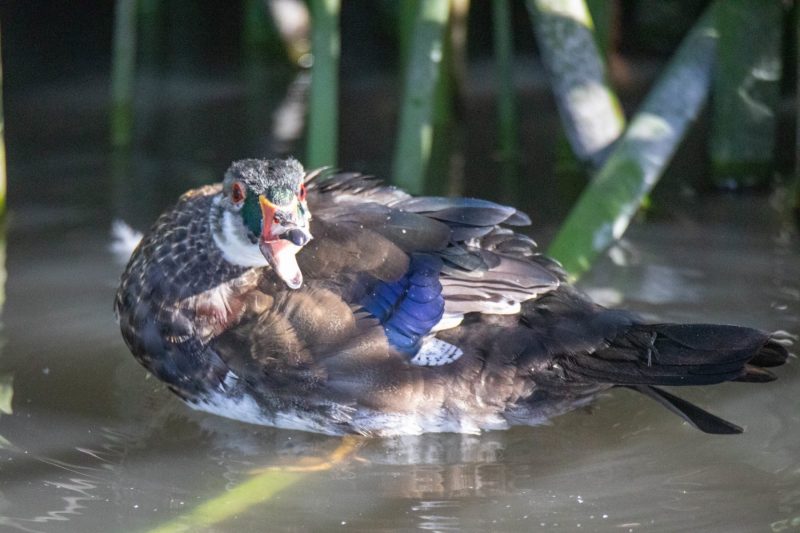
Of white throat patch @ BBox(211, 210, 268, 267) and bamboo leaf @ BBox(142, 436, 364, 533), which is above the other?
white throat patch @ BBox(211, 210, 268, 267)

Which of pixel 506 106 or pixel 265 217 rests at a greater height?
pixel 265 217

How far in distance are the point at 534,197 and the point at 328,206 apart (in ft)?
7.76

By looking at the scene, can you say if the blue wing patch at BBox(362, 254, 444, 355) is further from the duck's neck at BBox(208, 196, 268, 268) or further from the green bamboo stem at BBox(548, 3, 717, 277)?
the green bamboo stem at BBox(548, 3, 717, 277)

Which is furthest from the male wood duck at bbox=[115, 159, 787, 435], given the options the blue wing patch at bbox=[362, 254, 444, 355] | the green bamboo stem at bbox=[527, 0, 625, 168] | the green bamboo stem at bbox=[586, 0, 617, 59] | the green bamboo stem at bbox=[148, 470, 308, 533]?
the green bamboo stem at bbox=[586, 0, 617, 59]

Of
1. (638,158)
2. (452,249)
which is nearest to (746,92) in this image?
(638,158)

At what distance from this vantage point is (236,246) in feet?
13.1

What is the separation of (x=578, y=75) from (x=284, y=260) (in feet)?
6.76

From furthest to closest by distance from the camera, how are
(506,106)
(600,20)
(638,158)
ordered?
(506,106), (600,20), (638,158)

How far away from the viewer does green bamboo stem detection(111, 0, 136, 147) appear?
6.88 metres

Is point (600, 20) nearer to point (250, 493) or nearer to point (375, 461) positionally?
point (375, 461)

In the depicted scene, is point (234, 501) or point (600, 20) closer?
point (234, 501)

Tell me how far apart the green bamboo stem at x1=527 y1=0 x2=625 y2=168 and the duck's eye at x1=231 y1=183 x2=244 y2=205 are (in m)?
1.72

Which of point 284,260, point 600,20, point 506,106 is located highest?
point 600,20

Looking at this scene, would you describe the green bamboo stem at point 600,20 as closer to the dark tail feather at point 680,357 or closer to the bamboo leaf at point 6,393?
the dark tail feather at point 680,357
